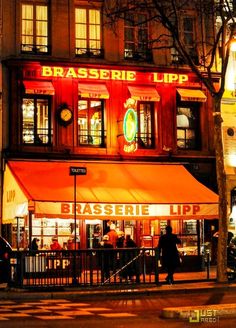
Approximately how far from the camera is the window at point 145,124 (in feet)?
98.4

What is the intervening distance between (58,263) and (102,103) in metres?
9.44

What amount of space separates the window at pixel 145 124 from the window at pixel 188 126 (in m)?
1.24

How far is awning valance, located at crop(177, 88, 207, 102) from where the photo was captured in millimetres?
29972

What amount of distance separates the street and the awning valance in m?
10.8

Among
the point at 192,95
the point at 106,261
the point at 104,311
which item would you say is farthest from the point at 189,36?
the point at 104,311

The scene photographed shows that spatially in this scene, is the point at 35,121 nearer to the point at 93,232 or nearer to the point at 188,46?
the point at 93,232

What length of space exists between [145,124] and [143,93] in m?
1.40

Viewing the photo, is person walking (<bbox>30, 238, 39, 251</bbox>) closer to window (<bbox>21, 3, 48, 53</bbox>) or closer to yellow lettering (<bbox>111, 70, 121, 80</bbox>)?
yellow lettering (<bbox>111, 70, 121, 80</bbox>)

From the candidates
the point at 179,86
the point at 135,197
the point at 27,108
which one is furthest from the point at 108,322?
the point at 179,86

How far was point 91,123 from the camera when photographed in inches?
1160

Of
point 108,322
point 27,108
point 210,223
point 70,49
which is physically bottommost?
point 108,322

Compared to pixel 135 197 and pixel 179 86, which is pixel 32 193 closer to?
pixel 135 197

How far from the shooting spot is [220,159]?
24250 mm

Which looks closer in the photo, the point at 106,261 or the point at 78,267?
the point at 78,267
